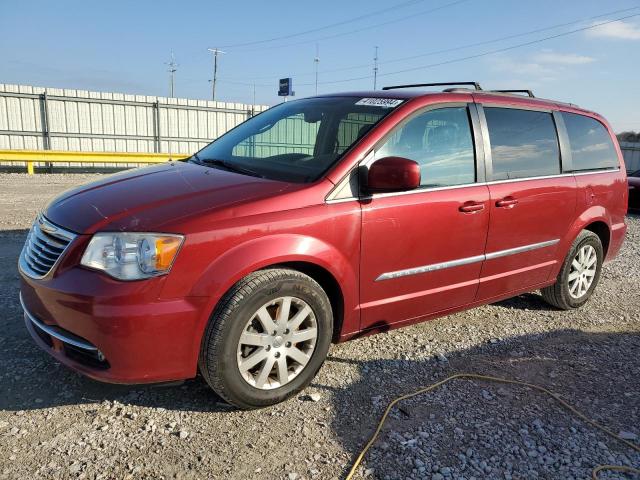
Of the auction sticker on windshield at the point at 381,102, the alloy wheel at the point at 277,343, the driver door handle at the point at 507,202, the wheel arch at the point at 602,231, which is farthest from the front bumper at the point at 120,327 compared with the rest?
the wheel arch at the point at 602,231

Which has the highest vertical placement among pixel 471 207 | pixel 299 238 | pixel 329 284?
pixel 471 207

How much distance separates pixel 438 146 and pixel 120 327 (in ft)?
7.71

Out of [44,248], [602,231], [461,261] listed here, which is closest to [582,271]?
[602,231]

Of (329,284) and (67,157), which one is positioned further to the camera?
(67,157)

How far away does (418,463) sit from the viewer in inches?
96.3

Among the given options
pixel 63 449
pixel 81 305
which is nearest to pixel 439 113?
pixel 81 305

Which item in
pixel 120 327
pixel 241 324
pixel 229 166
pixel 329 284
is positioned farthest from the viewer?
pixel 229 166

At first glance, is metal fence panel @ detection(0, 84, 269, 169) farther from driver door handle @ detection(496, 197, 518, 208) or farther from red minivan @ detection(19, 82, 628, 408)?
driver door handle @ detection(496, 197, 518, 208)

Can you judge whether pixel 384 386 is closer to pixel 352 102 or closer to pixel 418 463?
pixel 418 463

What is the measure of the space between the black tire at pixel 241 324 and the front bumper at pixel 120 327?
88mm

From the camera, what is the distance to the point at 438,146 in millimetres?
3492

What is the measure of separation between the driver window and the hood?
0.42 m

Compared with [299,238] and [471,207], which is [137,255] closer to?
[299,238]

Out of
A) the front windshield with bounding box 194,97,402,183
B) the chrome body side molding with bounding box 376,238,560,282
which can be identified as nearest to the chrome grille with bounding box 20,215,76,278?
the front windshield with bounding box 194,97,402,183
